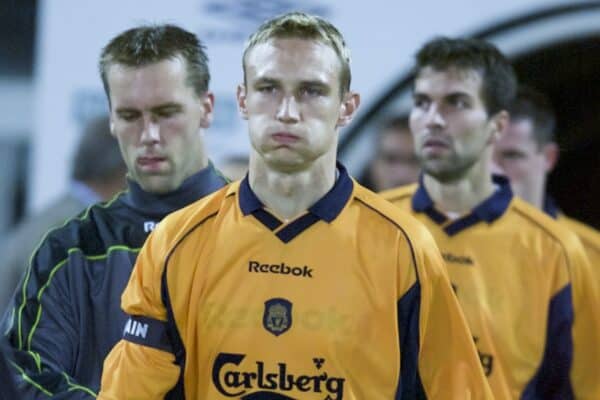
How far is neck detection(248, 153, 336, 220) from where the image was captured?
11.3 feet

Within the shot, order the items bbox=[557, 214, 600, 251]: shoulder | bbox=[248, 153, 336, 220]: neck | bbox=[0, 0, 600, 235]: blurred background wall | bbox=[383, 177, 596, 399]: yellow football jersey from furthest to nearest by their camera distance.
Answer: bbox=[0, 0, 600, 235]: blurred background wall < bbox=[557, 214, 600, 251]: shoulder < bbox=[383, 177, 596, 399]: yellow football jersey < bbox=[248, 153, 336, 220]: neck

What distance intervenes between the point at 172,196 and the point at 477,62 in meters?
1.32

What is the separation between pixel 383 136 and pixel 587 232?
76cm

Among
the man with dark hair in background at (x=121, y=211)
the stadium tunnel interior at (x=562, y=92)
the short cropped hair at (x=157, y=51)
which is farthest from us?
the stadium tunnel interior at (x=562, y=92)

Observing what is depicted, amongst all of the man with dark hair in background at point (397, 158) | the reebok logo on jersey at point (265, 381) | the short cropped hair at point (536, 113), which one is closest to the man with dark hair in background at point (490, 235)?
the short cropped hair at point (536, 113)

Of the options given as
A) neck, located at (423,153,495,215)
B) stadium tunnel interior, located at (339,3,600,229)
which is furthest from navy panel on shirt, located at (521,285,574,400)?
stadium tunnel interior, located at (339,3,600,229)

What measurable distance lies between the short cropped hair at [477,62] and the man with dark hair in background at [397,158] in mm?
835

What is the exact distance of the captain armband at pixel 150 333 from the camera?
338 cm

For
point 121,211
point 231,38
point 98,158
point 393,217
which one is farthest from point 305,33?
point 231,38

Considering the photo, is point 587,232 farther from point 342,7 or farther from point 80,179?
point 80,179

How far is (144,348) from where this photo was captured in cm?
337

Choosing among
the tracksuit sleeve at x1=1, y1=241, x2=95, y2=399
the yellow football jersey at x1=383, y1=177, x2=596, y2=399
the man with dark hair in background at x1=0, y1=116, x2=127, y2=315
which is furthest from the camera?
the man with dark hair in background at x1=0, y1=116, x2=127, y2=315

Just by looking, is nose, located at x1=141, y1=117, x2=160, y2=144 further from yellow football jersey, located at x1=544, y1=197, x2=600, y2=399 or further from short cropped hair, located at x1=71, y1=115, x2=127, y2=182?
short cropped hair, located at x1=71, y1=115, x2=127, y2=182

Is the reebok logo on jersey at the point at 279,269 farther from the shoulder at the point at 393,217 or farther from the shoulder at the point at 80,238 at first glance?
the shoulder at the point at 80,238
